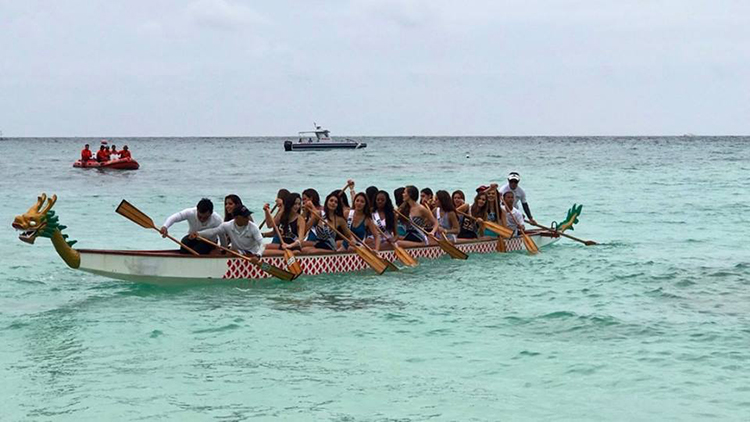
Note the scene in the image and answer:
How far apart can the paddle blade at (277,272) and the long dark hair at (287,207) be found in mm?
1322

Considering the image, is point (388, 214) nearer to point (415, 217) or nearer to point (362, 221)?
point (362, 221)

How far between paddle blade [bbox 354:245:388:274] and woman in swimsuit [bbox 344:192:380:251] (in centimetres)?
33

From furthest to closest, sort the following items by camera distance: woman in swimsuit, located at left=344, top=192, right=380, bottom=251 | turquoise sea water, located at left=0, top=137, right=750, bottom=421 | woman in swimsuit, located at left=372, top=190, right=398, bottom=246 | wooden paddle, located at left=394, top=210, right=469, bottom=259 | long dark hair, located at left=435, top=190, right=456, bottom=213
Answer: long dark hair, located at left=435, top=190, right=456, bottom=213 < wooden paddle, located at left=394, top=210, right=469, bottom=259 < woman in swimsuit, located at left=372, top=190, right=398, bottom=246 < woman in swimsuit, located at left=344, top=192, right=380, bottom=251 < turquoise sea water, located at left=0, top=137, right=750, bottom=421

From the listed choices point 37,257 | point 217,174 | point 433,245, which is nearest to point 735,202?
point 433,245

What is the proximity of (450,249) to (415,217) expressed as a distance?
0.86 m

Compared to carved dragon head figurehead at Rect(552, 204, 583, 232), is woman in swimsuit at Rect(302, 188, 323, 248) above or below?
above

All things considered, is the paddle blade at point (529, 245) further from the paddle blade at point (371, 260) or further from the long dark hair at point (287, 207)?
the long dark hair at point (287, 207)

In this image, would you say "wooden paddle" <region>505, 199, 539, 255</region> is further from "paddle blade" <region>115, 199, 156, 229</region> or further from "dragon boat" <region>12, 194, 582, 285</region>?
"paddle blade" <region>115, 199, 156, 229</region>

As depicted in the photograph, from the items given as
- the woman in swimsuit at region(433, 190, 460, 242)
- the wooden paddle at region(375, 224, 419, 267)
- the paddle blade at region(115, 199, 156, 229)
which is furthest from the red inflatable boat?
the paddle blade at region(115, 199, 156, 229)

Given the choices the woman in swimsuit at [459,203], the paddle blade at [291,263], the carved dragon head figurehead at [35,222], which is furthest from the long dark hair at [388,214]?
the carved dragon head figurehead at [35,222]

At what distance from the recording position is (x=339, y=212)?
45.4ft

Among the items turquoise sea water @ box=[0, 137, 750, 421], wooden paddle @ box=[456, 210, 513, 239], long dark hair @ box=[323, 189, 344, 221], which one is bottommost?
turquoise sea water @ box=[0, 137, 750, 421]

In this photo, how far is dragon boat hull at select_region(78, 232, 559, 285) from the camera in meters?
11.4

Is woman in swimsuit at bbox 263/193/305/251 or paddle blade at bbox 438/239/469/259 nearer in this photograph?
woman in swimsuit at bbox 263/193/305/251
